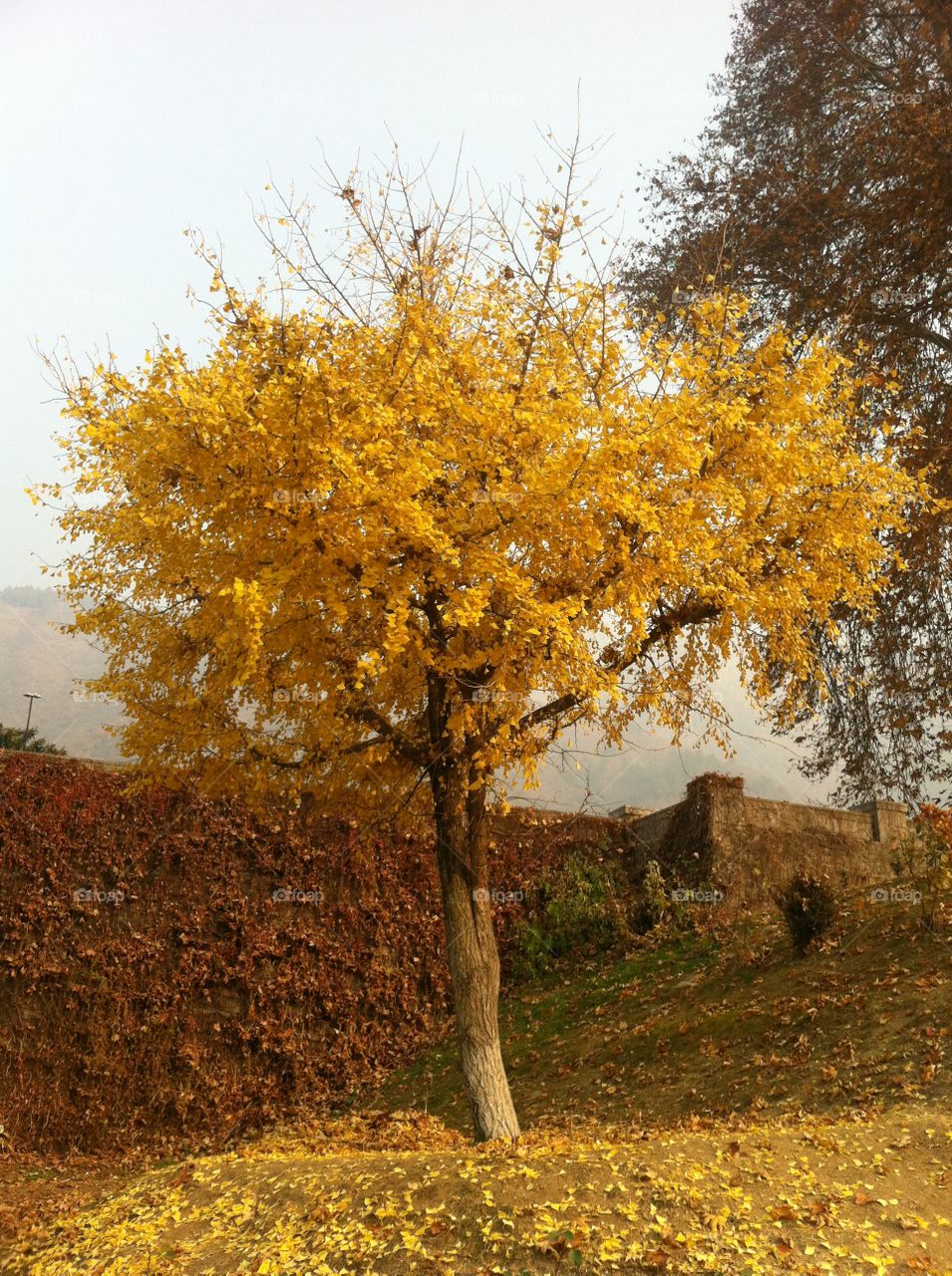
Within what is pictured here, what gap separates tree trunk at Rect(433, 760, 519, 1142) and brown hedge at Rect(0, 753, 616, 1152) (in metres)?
1.07

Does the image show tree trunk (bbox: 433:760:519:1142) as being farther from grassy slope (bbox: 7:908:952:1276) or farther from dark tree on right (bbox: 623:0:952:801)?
dark tree on right (bbox: 623:0:952:801)

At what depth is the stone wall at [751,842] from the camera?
497 inches

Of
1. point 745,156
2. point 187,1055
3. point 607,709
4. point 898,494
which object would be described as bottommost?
point 187,1055

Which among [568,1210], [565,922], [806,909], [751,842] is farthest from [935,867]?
[568,1210]

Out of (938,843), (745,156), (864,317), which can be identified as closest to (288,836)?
(938,843)

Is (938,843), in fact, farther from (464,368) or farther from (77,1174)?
(77,1174)

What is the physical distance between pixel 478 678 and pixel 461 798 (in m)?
0.95

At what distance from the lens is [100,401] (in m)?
6.34

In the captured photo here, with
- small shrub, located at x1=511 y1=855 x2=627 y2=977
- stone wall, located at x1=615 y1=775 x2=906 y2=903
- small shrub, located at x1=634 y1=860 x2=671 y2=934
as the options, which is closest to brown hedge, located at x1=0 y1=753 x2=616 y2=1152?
small shrub, located at x1=511 y1=855 x2=627 y2=977

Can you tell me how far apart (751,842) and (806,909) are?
3.72m

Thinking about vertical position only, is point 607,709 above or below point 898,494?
below

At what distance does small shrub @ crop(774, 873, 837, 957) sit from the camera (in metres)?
9.29

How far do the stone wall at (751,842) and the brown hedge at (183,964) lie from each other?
12.9ft

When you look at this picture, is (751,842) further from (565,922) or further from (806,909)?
(806,909)
